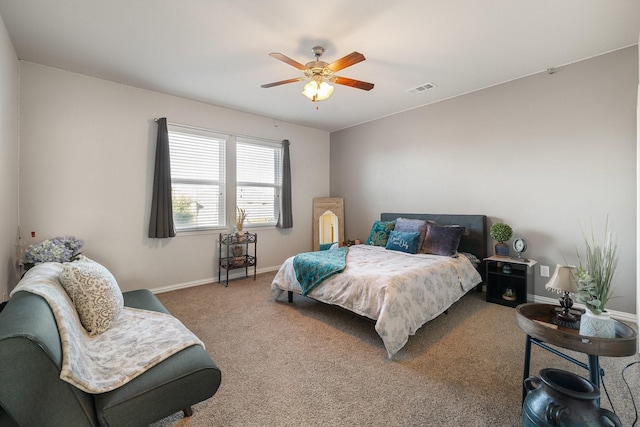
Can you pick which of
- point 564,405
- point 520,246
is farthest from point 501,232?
point 564,405

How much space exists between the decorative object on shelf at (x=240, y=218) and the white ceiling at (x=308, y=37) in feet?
6.14

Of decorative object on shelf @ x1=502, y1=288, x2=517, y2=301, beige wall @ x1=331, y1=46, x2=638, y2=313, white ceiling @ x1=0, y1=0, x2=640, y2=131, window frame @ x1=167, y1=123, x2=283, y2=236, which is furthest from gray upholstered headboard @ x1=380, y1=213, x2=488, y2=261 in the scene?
window frame @ x1=167, y1=123, x2=283, y2=236

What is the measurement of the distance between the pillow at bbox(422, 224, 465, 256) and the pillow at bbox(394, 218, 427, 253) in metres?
0.08

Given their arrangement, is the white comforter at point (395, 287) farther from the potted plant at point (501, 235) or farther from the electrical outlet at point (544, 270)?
the electrical outlet at point (544, 270)

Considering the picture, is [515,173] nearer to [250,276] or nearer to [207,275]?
[250,276]

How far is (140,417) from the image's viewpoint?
1.28 metres

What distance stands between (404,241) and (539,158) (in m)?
1.89

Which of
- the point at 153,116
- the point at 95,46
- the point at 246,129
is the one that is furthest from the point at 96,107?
the point at 246,129

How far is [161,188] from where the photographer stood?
12.7 feet

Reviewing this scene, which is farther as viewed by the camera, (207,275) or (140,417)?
(207,275)

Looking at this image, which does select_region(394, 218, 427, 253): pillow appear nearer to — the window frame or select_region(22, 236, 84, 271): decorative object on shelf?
the window frame

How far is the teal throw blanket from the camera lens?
2.99 m

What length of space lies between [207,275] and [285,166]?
7.49 feet

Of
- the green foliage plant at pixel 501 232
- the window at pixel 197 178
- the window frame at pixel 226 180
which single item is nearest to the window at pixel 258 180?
the window frame at pixel 226 180
